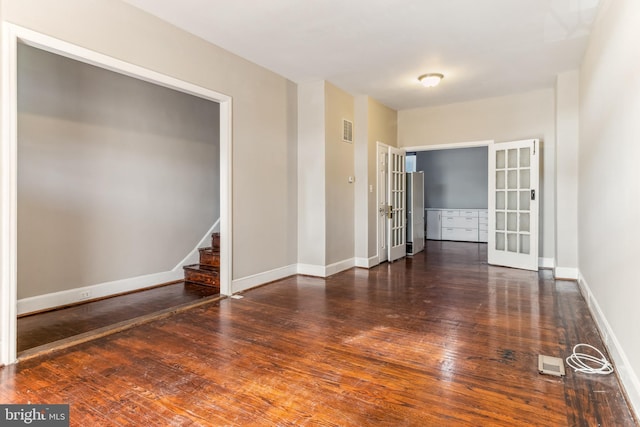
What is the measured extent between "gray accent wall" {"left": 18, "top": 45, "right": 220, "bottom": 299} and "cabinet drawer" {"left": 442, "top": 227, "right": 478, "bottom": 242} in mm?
6569

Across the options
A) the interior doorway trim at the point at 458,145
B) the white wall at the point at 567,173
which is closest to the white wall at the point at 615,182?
the white wall at the point at 567,173

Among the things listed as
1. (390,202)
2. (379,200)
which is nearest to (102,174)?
(379,200)

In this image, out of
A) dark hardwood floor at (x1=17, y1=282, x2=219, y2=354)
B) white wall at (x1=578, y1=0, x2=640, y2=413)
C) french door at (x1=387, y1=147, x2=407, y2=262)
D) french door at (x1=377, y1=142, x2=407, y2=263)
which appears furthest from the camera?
Answer: french door at (x1=387, y1=147, x2=407, y2=262)

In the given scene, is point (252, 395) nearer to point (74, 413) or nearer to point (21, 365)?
point (74, 413)

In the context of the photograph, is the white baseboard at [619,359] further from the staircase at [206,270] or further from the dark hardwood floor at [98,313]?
the staircase at [206,270]

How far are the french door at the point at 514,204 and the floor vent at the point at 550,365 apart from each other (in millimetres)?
3393

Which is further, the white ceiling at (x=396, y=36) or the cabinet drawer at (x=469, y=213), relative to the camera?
the cabinet drawer at (x=469, y=213)

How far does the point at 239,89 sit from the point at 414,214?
4.62 m

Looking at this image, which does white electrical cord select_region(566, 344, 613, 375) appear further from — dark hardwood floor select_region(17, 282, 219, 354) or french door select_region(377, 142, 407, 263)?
french door select_region(377, 142, 407, 263)

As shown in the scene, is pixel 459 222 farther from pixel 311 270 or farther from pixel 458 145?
pixel 311 270

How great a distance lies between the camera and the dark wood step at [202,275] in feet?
15.4

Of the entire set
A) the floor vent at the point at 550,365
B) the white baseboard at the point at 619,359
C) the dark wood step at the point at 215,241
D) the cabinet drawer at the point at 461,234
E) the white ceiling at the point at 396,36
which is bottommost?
the floor vent at the point at 550,365

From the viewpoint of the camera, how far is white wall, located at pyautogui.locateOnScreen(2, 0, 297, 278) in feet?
9.04

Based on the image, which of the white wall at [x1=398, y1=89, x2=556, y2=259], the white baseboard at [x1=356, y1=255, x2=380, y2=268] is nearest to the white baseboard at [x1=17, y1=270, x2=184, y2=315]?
the white baseboard at [x1=356, y1=255, x2=380, y2=268]
